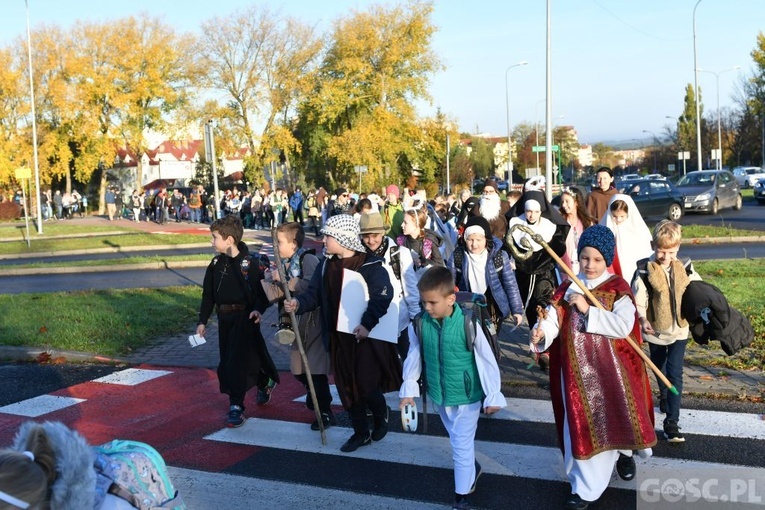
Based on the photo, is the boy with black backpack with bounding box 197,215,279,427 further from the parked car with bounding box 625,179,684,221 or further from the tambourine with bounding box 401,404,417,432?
the parked car with bounding box 625,179,684,221

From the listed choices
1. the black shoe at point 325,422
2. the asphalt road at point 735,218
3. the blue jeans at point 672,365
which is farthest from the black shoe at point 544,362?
the asphalt road at point 735,218

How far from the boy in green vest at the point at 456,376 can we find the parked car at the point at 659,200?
24.3 m

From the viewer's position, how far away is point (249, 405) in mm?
7293

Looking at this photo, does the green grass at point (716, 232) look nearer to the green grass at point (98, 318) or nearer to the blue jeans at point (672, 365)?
the green grass at point (98, 318)

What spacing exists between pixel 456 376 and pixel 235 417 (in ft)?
8.60

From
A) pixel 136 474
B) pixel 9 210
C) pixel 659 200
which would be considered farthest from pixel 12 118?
pixel 136 474

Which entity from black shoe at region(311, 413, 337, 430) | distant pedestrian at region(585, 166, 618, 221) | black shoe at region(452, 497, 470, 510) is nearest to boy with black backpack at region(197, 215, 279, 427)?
black shoe at region(311, 413, 337, 430)

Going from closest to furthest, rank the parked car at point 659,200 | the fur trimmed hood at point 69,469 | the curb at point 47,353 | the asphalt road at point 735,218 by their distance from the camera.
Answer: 1. the fur trimmed hood at point 69,469
2. the curb at point 47,353
3. the asphalt road at point 735,218
4. the parked car at point 659,200

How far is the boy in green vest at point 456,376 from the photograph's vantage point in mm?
4598

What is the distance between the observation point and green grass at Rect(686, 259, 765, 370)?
7.79m

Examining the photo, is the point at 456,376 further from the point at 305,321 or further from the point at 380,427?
the point at 305,321

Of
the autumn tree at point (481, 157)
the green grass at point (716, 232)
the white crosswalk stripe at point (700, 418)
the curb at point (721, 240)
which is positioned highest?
the autumn tree at point (481, 157)

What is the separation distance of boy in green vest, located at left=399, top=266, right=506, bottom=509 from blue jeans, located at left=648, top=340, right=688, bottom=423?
167 centimetres

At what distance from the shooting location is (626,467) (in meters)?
4.97
